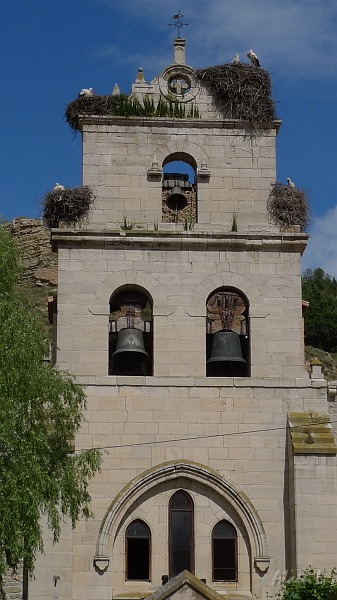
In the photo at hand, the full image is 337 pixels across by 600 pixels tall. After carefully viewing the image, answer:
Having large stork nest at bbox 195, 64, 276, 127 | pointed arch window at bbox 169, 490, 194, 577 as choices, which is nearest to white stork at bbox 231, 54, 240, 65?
large stork nest at bbox 195, 64, 276, 127

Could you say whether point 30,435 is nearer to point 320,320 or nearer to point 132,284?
point 132,284

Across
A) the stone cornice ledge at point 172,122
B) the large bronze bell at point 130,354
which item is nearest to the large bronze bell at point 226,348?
the large bronze bell at point 130,354

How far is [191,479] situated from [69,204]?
5087 mm

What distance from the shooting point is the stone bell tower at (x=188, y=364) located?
64.7 feet

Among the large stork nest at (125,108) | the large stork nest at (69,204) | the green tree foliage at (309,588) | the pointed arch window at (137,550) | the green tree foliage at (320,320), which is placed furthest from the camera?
the green tree foliage at (320,320)

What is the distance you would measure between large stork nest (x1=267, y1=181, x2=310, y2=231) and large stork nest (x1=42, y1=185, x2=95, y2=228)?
10.2 ft

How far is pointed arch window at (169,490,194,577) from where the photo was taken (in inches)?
781

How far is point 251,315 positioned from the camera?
826 inches

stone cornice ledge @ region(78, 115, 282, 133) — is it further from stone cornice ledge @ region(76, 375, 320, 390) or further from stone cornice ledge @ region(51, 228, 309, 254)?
stone cornice ledge @ region(76, 375, 320, 390)

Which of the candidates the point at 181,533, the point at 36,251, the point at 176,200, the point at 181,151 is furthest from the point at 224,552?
the point at 36,251

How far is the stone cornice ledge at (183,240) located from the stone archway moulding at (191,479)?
375cm

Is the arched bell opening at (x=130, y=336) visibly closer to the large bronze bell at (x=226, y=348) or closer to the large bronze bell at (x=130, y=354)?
the large bronze bell at (x=130, y=354)

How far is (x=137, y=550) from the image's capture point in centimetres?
1986

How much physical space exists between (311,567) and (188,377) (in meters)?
3.68
